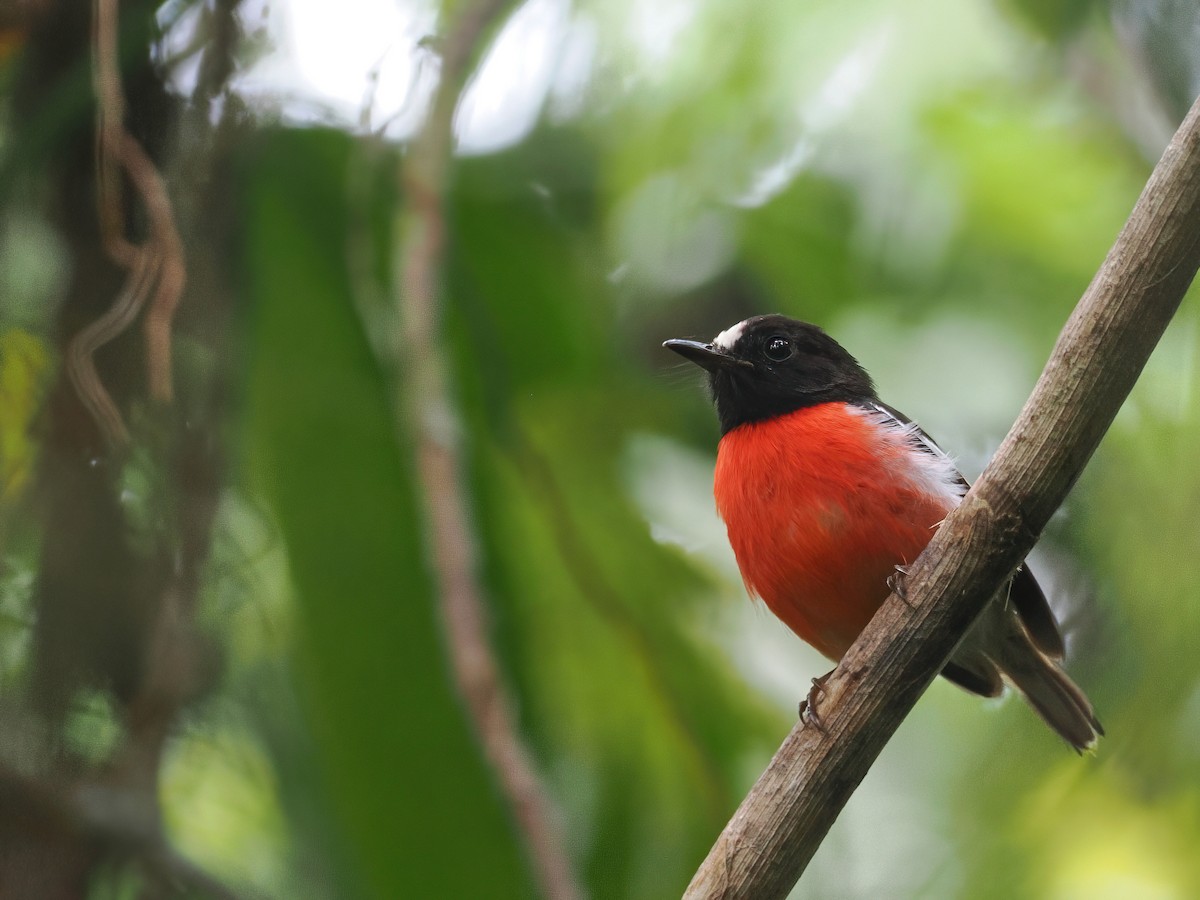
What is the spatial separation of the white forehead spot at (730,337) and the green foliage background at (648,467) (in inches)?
13.2

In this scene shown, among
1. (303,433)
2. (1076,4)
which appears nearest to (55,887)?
(303,433)

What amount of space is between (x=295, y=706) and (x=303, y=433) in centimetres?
72

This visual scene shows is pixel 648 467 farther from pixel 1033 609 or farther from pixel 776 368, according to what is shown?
pixel 1033 609

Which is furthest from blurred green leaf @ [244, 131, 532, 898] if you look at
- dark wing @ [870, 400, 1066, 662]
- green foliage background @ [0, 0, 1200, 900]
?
dark wing @ [870, 400, 1066, 662]

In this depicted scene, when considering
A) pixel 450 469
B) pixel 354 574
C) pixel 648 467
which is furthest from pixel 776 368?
pixel 354 574

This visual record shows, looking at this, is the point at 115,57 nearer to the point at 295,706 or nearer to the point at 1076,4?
the point at 295,706

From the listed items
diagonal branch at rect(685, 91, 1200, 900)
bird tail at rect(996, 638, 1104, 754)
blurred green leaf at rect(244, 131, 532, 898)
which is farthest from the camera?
bird tail at rect(996, 638, 1104, 754)

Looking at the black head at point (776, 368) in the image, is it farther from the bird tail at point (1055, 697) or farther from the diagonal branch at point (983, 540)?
the diagonal branch at point (983, 540)

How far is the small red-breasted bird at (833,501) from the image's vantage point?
2.79 m

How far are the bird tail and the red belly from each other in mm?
549

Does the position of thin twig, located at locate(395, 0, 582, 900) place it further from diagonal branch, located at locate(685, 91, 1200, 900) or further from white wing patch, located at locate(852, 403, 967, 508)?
white wing patch, located at locate(852, 403, 967, 508)

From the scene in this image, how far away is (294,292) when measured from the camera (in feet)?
10.2

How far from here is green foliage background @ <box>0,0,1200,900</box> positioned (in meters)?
2.85

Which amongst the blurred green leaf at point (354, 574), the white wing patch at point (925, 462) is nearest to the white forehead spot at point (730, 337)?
the white wing patch at point (925, 462)
